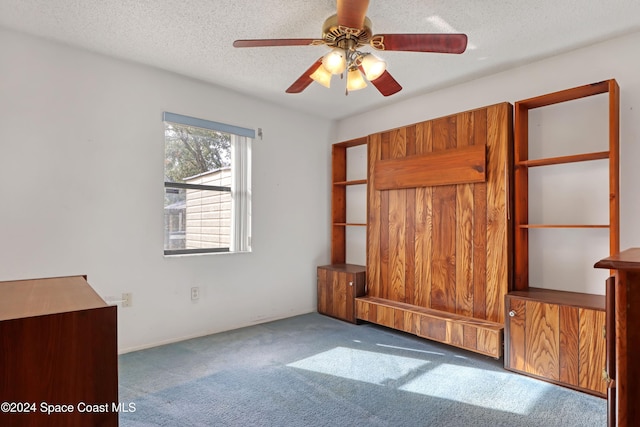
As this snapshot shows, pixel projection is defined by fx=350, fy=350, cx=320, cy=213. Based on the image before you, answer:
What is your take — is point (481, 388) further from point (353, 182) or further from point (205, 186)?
point (205, 186)

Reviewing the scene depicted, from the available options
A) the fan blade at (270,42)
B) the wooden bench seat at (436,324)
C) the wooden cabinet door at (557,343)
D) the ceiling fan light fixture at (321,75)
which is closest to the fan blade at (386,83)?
the ceiling fan light fixture at (321,75)

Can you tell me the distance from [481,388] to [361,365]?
0.82m

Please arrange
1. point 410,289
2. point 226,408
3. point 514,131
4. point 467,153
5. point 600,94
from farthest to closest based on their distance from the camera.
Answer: point 410,289
point 467,153
point 514,131
point 600,94
point 226,408

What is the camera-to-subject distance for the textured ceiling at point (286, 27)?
2.11 m

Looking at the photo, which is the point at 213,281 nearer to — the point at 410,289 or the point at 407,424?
the point at 410,289

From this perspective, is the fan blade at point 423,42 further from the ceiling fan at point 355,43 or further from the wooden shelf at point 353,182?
the wooden shelf at point 353,182

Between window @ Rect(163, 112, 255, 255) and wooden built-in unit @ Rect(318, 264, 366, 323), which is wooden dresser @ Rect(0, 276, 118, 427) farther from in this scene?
wooden built-in unit @ Rect(318, 264, 366, 323)

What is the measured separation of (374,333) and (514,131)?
216 cm

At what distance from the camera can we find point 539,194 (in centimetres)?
285

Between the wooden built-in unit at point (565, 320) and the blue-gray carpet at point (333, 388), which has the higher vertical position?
the wooden built-in unit at point (565, 320)

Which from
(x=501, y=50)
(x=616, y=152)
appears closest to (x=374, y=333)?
(x=616, y=152)

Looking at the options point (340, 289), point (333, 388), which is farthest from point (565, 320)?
point (340, 289)

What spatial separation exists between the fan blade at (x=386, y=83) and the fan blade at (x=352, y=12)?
0.54 metres

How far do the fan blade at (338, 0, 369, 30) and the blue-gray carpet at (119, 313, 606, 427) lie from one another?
2.11 metres
